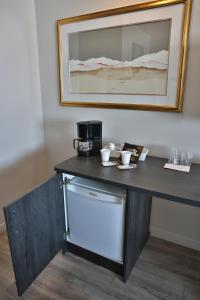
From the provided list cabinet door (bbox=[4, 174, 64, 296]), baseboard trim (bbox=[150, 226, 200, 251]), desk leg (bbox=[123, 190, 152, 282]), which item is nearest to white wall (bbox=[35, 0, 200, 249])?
baseboard trim (bbox=[150, 226, 200, 251])

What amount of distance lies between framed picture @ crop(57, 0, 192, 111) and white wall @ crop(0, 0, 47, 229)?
0.32m

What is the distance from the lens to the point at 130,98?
173cm

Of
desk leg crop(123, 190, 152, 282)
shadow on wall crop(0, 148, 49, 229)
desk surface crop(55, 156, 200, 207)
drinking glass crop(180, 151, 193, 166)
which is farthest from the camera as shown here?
shadow on wall crop(0, 148, 49, 229)

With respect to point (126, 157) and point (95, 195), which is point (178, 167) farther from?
point (95, 195)

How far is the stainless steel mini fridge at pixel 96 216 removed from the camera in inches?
54.2

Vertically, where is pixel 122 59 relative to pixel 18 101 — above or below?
above

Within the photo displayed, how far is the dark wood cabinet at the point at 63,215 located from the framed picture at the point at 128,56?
1.83ft

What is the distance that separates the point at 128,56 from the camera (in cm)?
164

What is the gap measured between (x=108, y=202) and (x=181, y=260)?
88 cm

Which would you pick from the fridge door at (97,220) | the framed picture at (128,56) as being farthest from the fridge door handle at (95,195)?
the framed picture at (128,56)

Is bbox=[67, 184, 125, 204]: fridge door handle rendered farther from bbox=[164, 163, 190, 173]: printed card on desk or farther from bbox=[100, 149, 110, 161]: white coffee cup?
bbox=[164, 163, 190, 173]: printed card on desk

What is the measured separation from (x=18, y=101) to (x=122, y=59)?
1036 millimetres

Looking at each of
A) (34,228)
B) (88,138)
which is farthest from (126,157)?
(34,228)

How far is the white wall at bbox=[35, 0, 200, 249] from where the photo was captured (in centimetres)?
154
